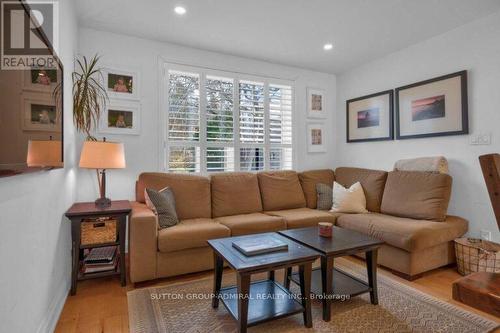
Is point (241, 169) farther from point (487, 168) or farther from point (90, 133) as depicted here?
point (487, 168)

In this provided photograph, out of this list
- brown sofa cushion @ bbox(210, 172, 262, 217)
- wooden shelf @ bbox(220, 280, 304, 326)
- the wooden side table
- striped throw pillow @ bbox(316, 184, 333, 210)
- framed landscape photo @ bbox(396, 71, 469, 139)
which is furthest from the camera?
striped throw pillow @ bbox(316, 184, 333, 210)

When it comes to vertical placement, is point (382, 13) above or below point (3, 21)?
above

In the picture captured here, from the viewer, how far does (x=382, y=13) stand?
A: 8.52 ft

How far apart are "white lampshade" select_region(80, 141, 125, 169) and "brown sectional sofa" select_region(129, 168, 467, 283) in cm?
48

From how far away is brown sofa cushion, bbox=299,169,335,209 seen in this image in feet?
12.0

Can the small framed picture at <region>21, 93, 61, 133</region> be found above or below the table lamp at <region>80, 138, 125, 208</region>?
above

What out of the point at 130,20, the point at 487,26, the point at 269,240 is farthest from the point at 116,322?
the point at 487,26

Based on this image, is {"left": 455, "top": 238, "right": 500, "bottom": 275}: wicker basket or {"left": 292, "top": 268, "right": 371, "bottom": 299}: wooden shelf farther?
{"left": 455, "top": 238, "right": 500, "bottom": 275}: wicker basket

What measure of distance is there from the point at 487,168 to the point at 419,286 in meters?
2.14

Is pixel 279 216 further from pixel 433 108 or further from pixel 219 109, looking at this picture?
pixel 433 108

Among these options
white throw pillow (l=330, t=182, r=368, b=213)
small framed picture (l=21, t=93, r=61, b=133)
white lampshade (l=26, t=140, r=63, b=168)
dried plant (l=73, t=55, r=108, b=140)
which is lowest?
white throw pillow (l=330, t=182, r=368, b=213)

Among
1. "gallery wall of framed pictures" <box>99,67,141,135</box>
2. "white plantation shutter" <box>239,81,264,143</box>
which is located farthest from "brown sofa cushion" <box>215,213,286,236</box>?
"gallery wall of framed pictures" <box>99,67,141,135</box>

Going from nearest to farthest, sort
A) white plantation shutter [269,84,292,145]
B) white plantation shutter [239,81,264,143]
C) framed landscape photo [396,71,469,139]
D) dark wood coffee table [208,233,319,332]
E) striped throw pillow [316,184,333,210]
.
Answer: dark wood coffee table [208,233,319,332] → framed landscape photo [396,71,469,139] → striped throw pillow [316,184,333,210] → white plantation shutter [239,81,264,143] → white plantation shutter [269,84,292,145]

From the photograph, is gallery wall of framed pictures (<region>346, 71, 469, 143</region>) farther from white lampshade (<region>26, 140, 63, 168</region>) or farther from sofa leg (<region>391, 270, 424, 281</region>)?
white lampshade (<region>26, 140, 63, 168</region>)
